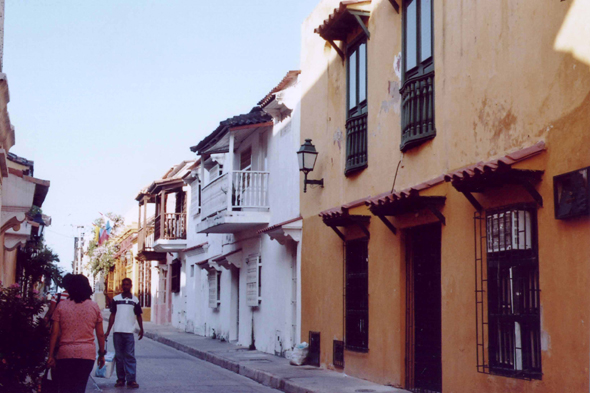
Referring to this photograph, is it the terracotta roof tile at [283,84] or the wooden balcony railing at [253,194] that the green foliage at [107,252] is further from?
the terracotta roof tile at [283,84]

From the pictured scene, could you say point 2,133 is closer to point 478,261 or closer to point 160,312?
point 478,261

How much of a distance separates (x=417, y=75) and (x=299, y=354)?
679 centimetres

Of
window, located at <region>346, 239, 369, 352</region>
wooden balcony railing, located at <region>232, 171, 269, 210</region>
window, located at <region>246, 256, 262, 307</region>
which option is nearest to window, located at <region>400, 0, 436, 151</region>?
window, located at <region>346, 239, 369, 352</region>

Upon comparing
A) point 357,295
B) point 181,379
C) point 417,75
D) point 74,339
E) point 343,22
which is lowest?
point 181,379


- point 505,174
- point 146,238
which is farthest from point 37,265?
point 505,174

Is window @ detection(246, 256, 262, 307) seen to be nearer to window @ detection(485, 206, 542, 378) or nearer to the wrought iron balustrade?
the wrought iron balustrade

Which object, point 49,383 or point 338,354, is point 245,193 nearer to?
point 338,354

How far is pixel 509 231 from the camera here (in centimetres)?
883

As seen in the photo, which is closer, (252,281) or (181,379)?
(181,379)

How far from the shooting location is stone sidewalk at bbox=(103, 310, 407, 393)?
12.1 metres

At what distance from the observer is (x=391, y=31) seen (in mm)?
12594

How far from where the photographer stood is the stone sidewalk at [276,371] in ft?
39.7

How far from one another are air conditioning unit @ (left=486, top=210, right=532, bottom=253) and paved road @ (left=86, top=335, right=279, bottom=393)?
5359 mm

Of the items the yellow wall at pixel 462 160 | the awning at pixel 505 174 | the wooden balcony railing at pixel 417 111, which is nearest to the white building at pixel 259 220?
the yellow wall at pixel 462 160
